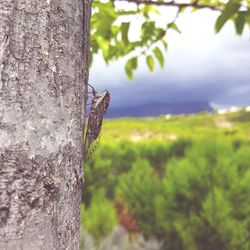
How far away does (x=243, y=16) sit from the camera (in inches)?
88.0

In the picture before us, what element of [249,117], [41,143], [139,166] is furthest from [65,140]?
[249,117]

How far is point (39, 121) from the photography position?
2.73 ft

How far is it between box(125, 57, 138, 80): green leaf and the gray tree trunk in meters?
2.20

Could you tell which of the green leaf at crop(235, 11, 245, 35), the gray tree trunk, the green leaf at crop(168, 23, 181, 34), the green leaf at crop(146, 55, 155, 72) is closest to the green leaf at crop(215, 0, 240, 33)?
the green leaf at crop(235, 11, 245, 35)

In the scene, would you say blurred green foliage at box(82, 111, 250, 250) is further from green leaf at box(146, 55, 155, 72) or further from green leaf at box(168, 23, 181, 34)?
green leaf at box(168, 23, 181, 34)

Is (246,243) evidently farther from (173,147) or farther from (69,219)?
(173,147)

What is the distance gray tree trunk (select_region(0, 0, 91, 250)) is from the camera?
81 centimetres

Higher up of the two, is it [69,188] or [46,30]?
[46,30]

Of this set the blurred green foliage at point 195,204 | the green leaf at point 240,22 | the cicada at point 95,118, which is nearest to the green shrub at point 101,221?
the blurred green foliage at point 195,204

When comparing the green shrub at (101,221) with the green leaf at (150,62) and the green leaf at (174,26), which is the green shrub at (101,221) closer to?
the green leaf at (150,62)

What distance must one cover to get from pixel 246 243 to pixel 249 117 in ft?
87.9

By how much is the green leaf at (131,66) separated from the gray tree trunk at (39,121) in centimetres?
220

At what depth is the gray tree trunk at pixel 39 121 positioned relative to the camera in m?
0.81

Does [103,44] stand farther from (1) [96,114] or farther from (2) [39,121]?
(2) [39,121]
